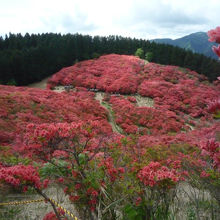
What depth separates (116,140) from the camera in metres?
5.00

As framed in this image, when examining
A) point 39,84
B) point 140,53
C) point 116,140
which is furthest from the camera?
point 140,53

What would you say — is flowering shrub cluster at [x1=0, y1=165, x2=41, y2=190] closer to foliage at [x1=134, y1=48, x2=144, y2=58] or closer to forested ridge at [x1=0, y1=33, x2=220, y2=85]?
forested ridge at [x1=0, y1=33, x2=220, y2=85]

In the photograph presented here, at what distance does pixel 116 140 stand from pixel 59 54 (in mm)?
35077

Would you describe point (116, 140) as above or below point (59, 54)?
below

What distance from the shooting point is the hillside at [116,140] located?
325cm

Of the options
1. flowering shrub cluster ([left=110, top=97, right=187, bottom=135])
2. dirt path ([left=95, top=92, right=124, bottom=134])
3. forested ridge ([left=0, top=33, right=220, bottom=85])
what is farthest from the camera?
forested ridge ([left=0, top=33, right=220, bottom=85])

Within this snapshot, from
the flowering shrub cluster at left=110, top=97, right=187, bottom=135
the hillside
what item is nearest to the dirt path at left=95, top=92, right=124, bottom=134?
the hillside

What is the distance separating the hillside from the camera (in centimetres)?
325

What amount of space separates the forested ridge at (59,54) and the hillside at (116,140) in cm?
312

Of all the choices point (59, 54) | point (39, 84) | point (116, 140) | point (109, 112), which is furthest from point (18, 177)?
point (59, 54)

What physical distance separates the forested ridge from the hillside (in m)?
3.12

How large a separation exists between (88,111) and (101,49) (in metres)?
26.8

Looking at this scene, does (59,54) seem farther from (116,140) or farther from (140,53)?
(116,140)

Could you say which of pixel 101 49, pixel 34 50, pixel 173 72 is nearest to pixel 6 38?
pixel 34 50
